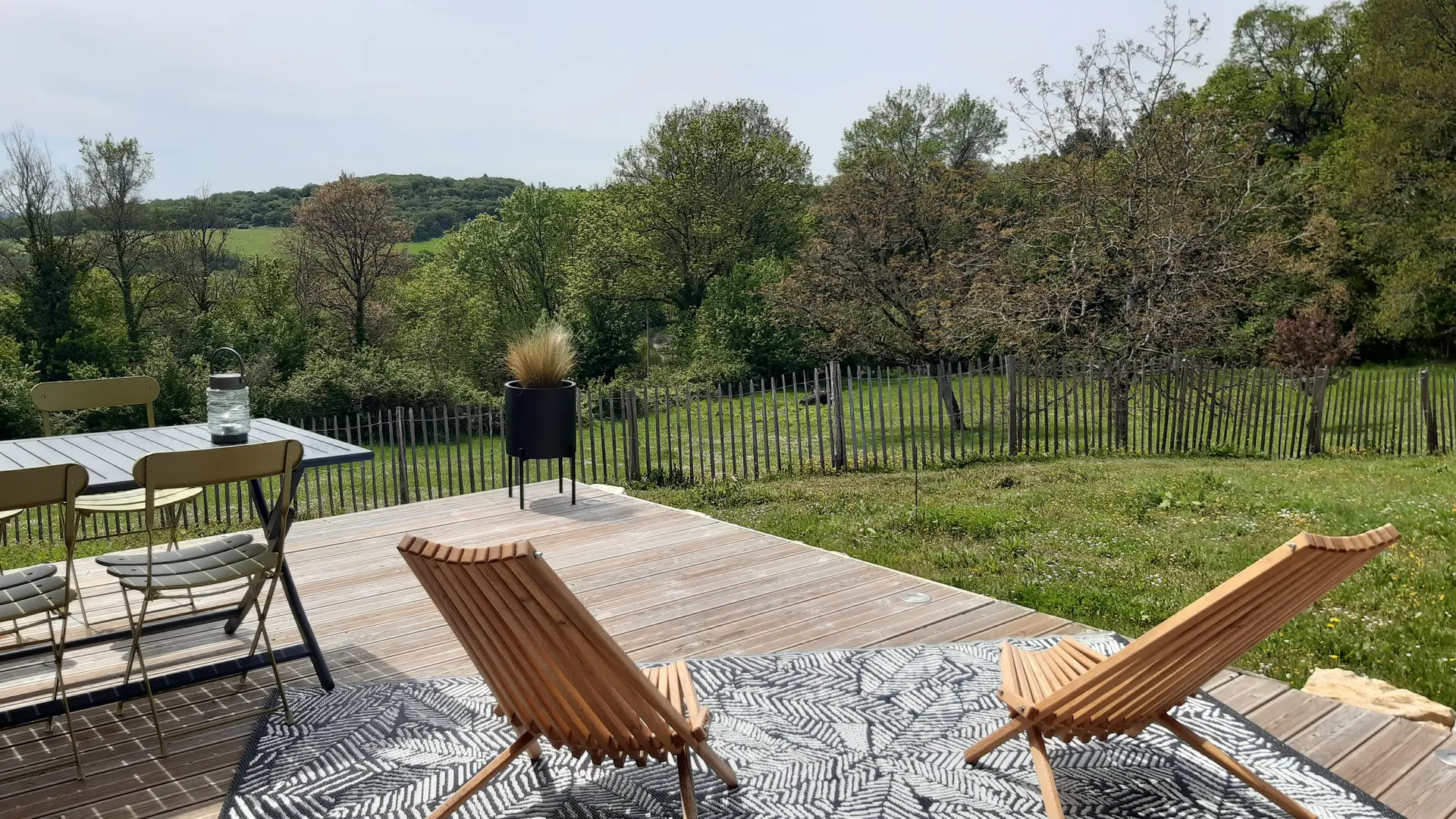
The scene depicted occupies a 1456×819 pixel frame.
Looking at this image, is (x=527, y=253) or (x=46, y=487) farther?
(x=527, y=253)

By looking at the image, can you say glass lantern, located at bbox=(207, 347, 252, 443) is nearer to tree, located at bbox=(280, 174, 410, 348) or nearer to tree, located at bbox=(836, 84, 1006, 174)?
tree, located at bbox=(280, 174, 410, 348)

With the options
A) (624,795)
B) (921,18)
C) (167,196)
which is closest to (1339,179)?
(921,18)

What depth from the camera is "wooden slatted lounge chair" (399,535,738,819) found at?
6.54 ft

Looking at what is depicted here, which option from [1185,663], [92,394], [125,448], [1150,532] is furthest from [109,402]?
[1150,532]

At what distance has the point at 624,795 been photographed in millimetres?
2492

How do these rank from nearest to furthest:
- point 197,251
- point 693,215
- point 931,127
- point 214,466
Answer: point 214,466 → point 693,215 → point 197,251 → point 931,127

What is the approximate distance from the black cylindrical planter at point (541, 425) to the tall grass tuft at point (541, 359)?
0.27 feet

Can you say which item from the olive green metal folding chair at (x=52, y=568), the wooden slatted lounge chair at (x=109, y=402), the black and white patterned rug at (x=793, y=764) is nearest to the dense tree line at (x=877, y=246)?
the black and white patterned rug at (x=793, y=764)

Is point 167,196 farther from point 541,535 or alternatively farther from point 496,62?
point 541,535

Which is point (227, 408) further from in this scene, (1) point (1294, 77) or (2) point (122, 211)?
(1) point (1294, 77)

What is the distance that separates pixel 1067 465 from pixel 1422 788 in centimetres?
732

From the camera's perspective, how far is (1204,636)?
211 cm

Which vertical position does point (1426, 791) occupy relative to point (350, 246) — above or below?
below

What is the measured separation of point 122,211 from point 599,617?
25.3 m
